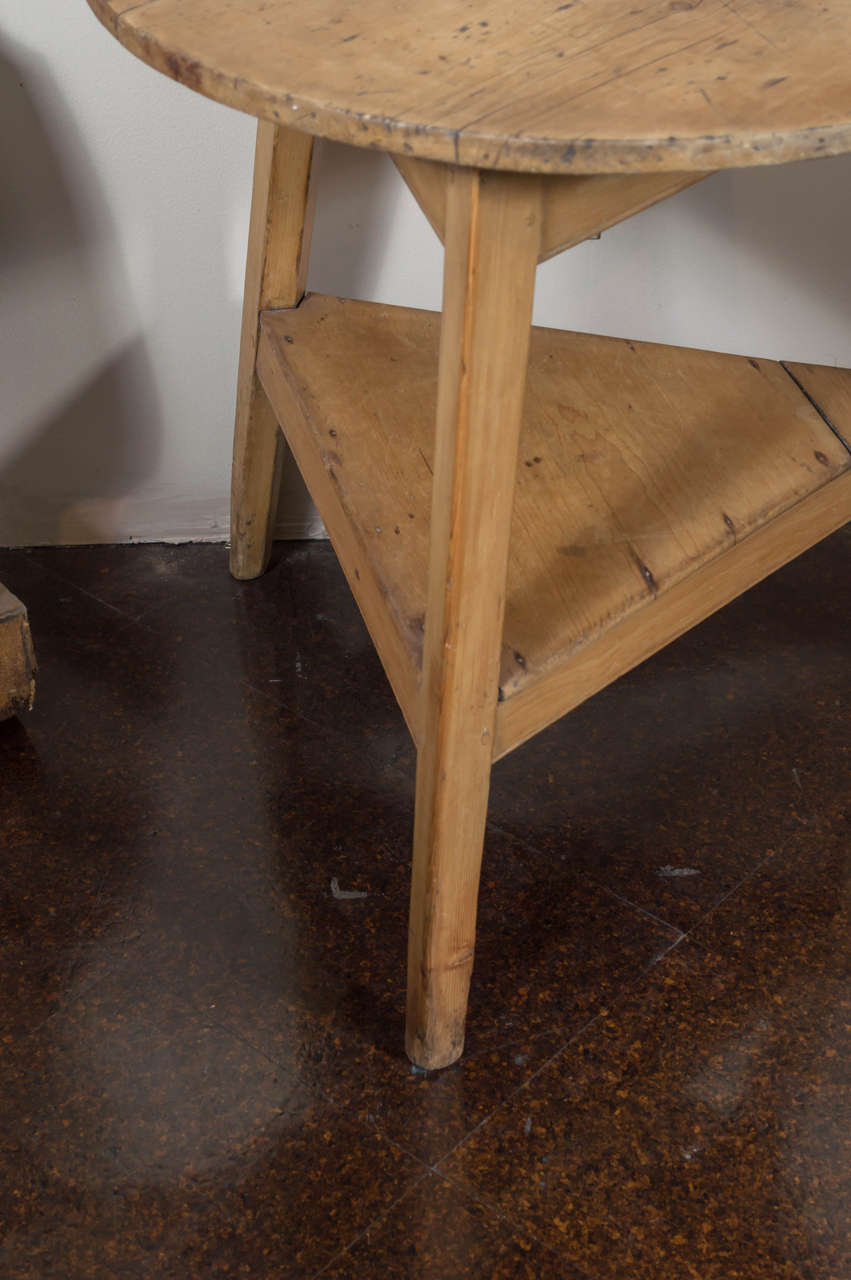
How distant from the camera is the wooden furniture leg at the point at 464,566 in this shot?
0.76 m

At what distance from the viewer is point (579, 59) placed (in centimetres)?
78

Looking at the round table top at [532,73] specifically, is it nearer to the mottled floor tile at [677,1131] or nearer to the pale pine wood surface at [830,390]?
the pale pine wood surface at [830,390]

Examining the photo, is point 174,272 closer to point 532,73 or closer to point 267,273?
point 267,273

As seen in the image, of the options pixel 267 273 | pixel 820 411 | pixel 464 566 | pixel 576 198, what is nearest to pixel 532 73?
pixel 576 198

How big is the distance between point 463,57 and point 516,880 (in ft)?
2.78

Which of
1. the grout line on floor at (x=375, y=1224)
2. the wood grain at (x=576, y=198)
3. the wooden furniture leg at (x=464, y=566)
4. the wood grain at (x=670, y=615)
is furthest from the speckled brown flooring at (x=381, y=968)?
the wood grain at (x=576, y=198)

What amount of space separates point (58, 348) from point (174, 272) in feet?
0.60

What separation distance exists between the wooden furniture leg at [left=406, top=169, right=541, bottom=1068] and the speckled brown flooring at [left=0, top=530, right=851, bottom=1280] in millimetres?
116

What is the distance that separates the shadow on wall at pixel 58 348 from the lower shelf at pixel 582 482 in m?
0.36

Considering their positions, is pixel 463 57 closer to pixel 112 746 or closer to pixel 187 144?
pixel 187 144

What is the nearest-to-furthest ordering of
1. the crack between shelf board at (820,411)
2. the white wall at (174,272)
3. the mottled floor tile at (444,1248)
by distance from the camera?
the mottled floor tile at (444,1248) < the crack between shelf board at (820,411) < the white wall at (174,272)

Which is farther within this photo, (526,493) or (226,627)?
(226,627)

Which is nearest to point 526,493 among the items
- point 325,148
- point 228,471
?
point 325,148

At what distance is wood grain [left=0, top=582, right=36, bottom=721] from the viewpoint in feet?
4.60
